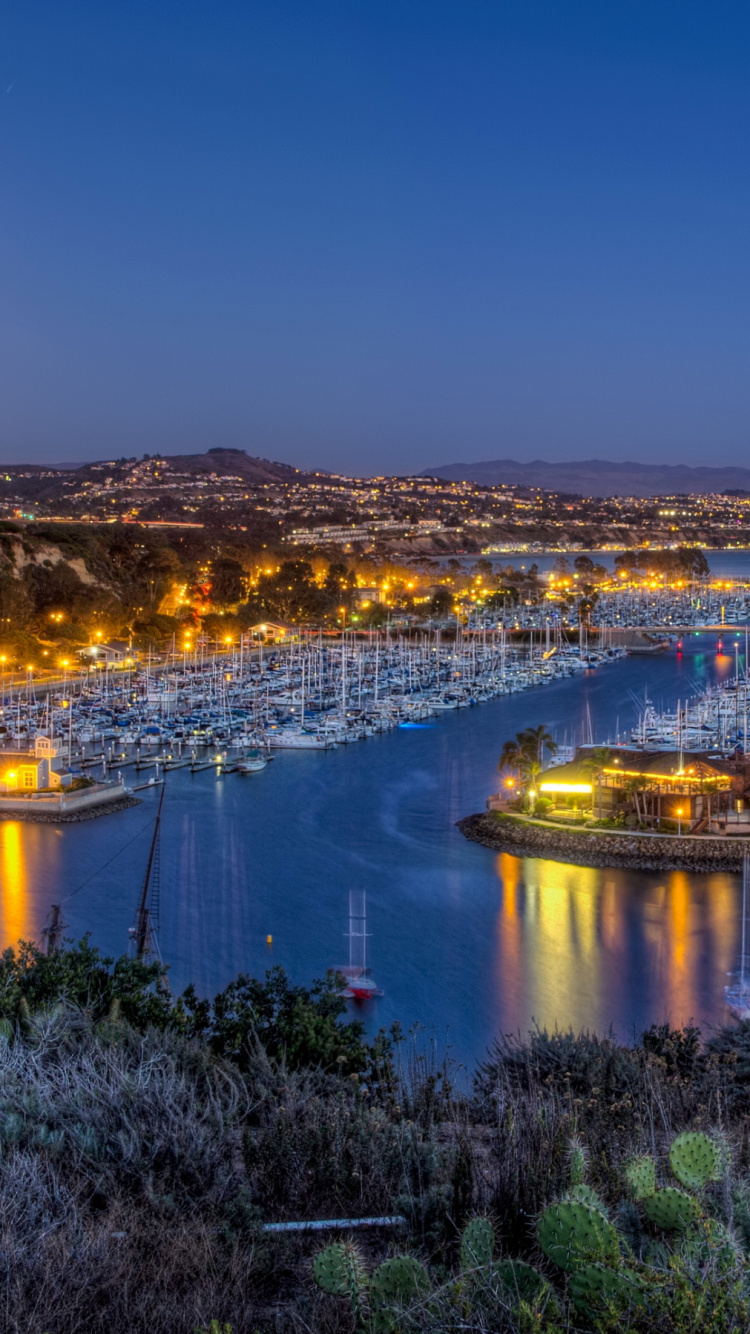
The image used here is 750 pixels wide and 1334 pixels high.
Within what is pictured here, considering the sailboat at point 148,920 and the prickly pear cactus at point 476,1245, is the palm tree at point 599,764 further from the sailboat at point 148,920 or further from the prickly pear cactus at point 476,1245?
the prickly pear cactus at point 476,1245

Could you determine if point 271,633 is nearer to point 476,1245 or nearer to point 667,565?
point 476,1245

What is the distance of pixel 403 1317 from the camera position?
1767 mm

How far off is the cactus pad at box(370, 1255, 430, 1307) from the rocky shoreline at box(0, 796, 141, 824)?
11.3 m

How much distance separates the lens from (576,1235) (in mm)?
1820

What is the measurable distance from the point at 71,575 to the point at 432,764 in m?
15.0

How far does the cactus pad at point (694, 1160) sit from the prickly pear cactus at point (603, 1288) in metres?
0.56

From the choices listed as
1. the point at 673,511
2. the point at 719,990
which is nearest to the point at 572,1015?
the point at 719,990

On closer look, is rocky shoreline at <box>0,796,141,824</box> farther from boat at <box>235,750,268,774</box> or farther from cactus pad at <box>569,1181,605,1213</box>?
cactus pad at <box>569,1181,605,1213</box>

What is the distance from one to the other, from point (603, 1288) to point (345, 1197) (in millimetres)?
1044

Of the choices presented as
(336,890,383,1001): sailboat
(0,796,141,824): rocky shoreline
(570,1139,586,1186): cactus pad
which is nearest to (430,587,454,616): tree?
(0,796,141,824): rocky shoreline

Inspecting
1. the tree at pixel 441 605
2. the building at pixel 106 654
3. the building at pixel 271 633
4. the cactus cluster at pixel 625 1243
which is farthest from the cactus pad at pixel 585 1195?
the tree at pixel 441 605

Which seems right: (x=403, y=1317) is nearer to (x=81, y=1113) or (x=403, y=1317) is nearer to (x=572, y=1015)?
(x=81, y=1113)

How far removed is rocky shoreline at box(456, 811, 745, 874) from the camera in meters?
10.5

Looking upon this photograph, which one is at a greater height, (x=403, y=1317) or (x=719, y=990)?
(x=403, y=1317)
